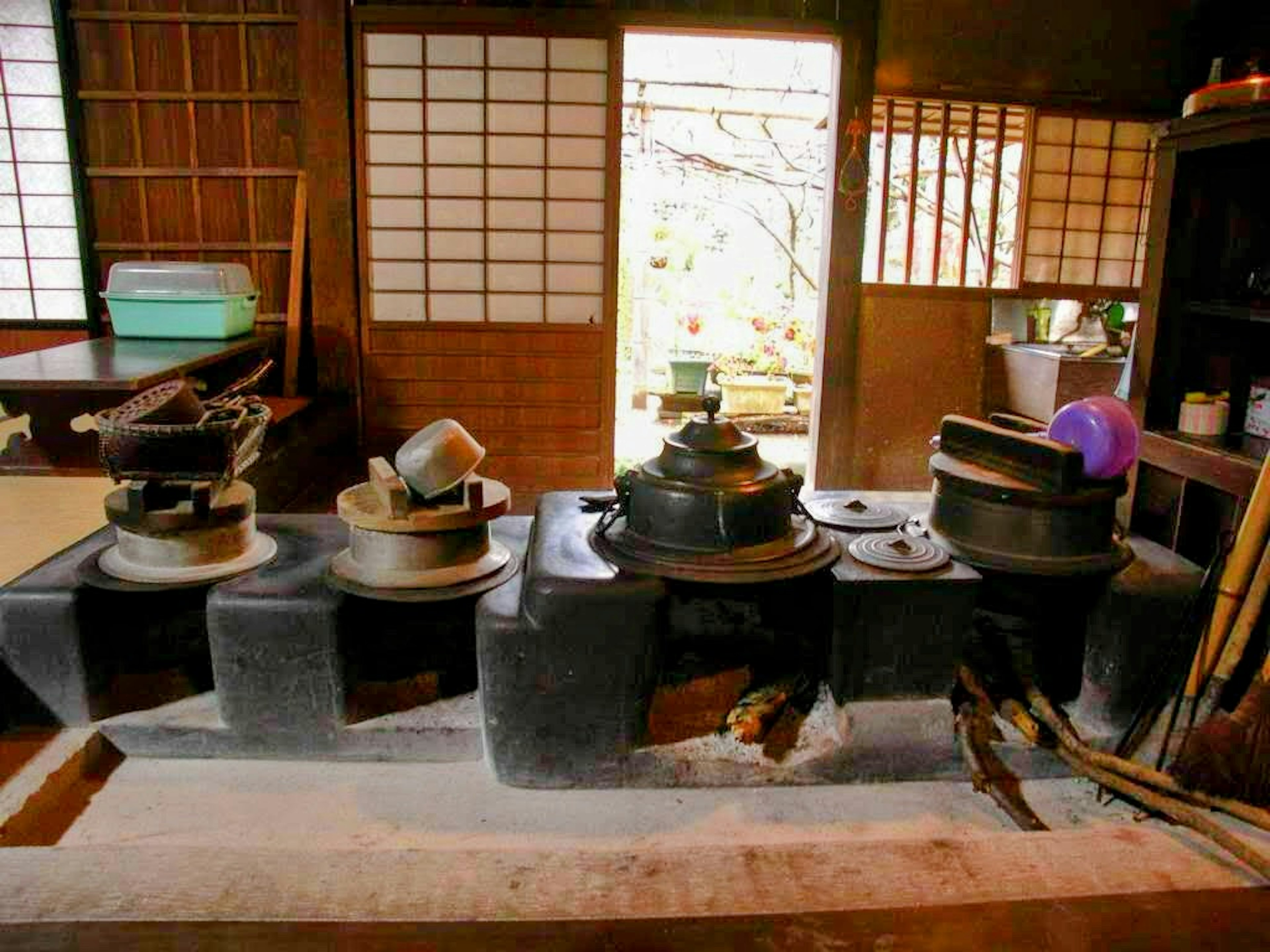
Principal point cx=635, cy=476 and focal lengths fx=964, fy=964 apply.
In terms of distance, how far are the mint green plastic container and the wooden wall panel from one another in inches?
136

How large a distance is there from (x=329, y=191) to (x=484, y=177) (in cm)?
89

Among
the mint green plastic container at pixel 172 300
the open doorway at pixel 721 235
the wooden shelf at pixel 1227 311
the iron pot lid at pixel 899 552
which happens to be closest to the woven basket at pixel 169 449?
the iron pot lid at pixel 899 552

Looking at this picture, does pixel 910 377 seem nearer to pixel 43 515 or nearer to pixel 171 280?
pixel 171 280

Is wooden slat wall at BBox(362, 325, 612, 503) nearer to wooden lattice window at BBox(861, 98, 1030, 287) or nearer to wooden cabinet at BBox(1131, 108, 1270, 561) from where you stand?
wooden lattice window at BBox(861, 98, 1030, 287)

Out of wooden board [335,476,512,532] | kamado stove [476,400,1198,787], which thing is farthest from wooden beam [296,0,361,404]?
kamado stove [476,400,1198,787]

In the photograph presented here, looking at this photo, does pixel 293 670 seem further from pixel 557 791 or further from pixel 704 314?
pixel 704 314

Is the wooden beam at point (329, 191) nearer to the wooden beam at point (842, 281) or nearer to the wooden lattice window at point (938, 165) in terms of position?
the wooden beam at point (842, 281)

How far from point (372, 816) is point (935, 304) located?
481 centimetres

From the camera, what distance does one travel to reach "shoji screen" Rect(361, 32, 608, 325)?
18.0ft

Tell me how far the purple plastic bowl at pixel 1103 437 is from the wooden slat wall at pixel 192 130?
4.71 m

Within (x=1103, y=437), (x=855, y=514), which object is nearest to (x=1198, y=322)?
(x=1103, y=437)

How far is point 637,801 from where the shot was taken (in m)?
2.23

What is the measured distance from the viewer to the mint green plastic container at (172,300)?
15.8 feet

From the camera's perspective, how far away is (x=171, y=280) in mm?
4836
